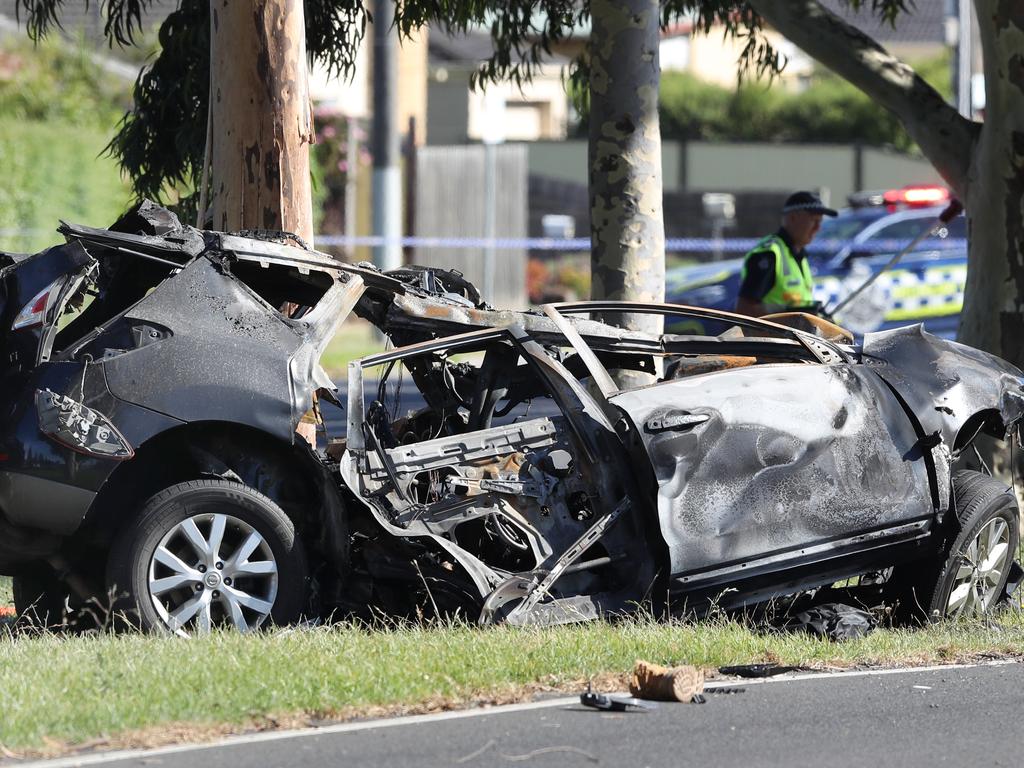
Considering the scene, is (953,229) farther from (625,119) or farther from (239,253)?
(239,253)

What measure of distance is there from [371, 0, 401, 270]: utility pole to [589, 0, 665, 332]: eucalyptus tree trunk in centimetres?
1041

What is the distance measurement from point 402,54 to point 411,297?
28.1 meters

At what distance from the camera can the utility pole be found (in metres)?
20.3

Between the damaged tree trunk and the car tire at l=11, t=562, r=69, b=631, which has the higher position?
the damaged tree trunk

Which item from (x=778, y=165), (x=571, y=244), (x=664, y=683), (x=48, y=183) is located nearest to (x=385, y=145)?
(x=571, y=244)

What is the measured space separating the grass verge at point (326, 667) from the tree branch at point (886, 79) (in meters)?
3.97

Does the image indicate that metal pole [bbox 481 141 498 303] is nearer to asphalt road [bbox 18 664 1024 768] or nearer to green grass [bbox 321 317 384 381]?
green grass [bbox 321 317 384 381]

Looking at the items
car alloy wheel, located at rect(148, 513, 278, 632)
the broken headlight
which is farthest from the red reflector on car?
car alloy wheel, located at rect(148, 513, 278, 632)

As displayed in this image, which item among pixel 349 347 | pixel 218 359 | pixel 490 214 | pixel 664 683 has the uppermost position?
pixel 490 214

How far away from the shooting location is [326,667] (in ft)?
19.2

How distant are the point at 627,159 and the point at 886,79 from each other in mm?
1852

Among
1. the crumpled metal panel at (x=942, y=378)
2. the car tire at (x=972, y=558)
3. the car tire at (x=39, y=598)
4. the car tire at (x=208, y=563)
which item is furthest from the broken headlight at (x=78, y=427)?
the car tire at (x=972, y=558)

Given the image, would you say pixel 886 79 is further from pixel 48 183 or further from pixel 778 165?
pixel 778 165

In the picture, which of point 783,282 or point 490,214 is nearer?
point 783,282
